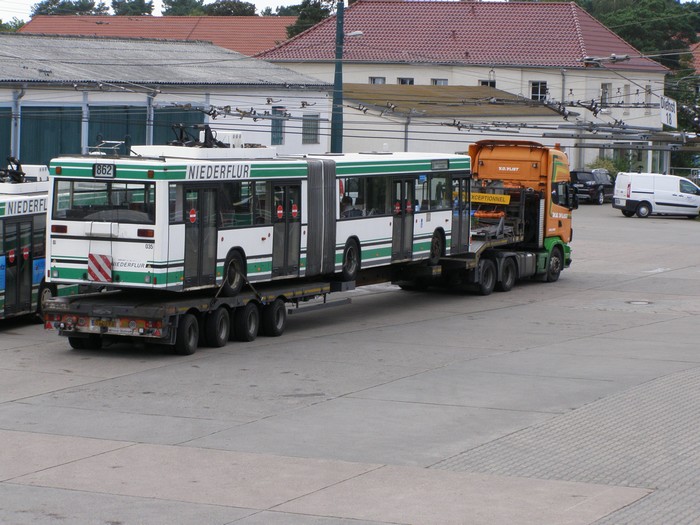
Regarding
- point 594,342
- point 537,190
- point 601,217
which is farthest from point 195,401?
point 601,217

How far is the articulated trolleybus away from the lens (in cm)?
1955

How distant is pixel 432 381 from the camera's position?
17938mm

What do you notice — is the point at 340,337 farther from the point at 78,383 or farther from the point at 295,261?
the point at 78,383

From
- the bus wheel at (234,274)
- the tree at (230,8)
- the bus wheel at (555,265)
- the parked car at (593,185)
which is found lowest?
the bus wheel at (555,265)

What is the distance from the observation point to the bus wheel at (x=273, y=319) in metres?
22.3

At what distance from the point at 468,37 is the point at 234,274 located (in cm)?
5395

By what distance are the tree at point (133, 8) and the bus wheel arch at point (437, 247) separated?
5075 inches

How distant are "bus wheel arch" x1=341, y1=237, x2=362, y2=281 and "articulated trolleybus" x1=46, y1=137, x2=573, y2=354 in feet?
0.08

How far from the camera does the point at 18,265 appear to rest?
73.3ft

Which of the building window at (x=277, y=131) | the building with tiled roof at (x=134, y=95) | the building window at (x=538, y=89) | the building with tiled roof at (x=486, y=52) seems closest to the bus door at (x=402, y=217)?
the building with tiled roof at (x=134, y=95)

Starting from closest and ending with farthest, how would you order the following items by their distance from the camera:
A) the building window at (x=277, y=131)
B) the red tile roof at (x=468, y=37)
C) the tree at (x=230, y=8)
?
1. the building window at (x=277, y=131)
2. the red tile roof at (x=468, y=37)
3. the tree at (x=230, y=8)

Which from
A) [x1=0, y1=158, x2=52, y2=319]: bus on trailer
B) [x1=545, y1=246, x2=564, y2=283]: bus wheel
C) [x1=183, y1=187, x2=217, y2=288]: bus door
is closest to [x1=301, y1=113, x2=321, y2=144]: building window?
[x1=545, y1=246, x2=564, y2=283]: bus wheel

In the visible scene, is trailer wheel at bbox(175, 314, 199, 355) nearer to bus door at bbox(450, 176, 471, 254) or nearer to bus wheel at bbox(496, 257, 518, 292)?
bus door at bbox(450, 176, 471, 254)

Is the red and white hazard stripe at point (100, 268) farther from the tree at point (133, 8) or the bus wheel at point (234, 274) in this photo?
the tree at point (133, 8)
